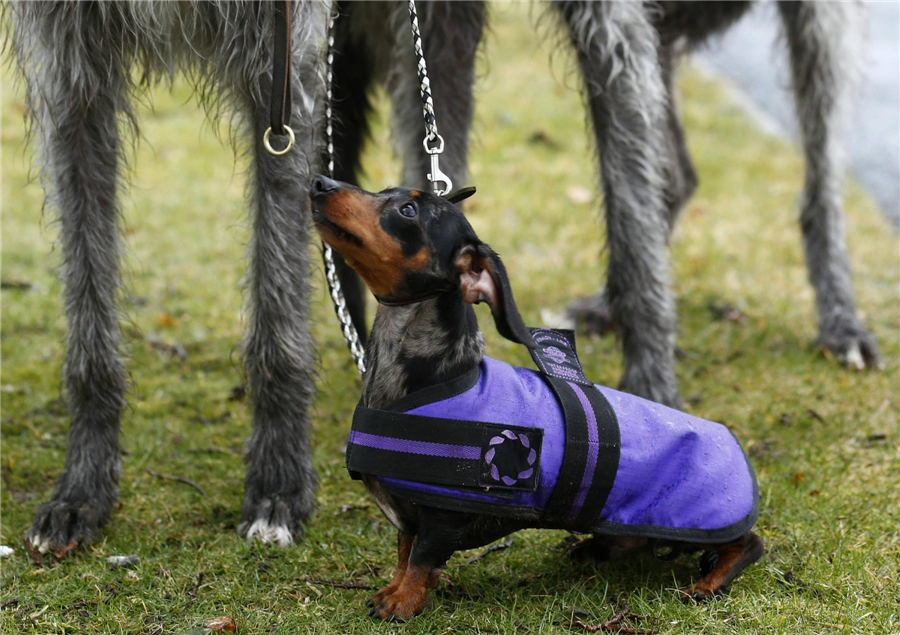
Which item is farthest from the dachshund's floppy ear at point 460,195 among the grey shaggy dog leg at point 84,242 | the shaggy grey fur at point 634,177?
the shaggy grey fur at point 634,177

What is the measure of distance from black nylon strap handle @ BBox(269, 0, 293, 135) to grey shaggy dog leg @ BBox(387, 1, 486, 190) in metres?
0.91

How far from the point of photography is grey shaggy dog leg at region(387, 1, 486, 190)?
3.96m

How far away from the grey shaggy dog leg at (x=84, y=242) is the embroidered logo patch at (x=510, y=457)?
1.53 m

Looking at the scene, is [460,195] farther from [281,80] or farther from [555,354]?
[281,80]

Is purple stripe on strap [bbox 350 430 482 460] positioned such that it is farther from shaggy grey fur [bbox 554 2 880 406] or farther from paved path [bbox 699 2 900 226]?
paved path [bbox 699 2 900 226]

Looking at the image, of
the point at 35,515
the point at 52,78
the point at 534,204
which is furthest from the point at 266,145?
the point at 534,204

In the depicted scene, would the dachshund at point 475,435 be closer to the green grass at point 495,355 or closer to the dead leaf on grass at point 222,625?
the green grass at point 495,355

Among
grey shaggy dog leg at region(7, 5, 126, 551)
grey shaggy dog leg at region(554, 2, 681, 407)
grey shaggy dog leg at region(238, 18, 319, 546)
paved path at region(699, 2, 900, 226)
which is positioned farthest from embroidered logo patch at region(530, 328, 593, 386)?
paved path at region(699, 2, 900, 226)

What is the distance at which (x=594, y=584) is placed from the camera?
9.41 ft

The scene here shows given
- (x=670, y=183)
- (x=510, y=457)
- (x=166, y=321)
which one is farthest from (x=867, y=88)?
(x=510, y=457)

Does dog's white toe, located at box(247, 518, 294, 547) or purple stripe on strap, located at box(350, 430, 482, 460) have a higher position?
purple stripe on strap, located at box(350, 430, 482, 460)

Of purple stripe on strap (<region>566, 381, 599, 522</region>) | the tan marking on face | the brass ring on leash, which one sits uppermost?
the brass ring on leash

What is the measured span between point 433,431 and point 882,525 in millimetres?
1698

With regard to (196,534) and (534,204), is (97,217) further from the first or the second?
(534,204)
